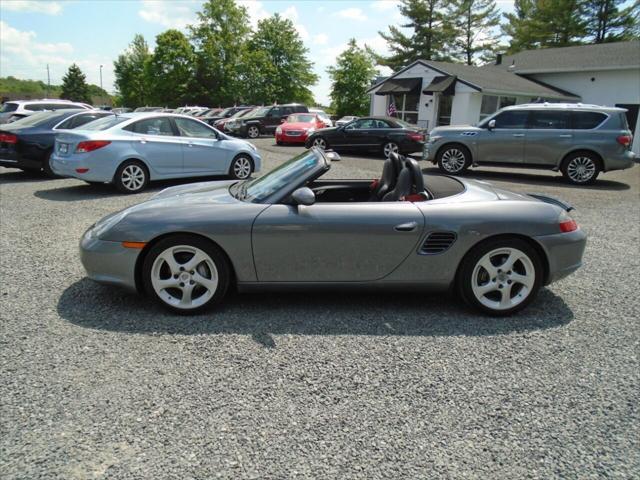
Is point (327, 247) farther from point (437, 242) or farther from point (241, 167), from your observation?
point (241, 167)

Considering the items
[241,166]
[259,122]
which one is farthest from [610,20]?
[241,166]

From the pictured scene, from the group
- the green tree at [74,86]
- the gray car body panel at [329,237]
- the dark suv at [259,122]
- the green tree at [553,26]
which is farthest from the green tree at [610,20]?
the green tree at [74,86]

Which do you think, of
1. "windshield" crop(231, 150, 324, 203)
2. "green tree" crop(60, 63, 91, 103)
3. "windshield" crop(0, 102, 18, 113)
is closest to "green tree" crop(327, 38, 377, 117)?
"windshield" crop(0, 102, 18, 113)

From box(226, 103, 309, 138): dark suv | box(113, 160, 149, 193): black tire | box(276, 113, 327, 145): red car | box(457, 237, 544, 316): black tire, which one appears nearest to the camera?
box(457, 237, 544, 316): black tire

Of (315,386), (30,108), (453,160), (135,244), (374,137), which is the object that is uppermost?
(30,108)

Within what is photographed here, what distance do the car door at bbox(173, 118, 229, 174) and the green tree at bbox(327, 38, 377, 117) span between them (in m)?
41.7

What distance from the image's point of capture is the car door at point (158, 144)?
8.61 m

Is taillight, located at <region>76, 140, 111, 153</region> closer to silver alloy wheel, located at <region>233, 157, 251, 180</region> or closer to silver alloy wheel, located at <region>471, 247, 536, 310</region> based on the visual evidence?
silver alloy wheel, located at <region>233, 157, 251, 180</region>

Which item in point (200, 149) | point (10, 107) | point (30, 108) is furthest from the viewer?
point (10, 107)

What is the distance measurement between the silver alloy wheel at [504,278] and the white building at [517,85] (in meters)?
21.3

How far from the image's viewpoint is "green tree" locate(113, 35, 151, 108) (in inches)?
3014

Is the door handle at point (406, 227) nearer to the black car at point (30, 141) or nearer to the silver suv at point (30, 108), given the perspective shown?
the black car at point (30, 141)

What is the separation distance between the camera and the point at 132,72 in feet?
254

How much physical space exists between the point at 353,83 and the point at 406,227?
48.9 metres
